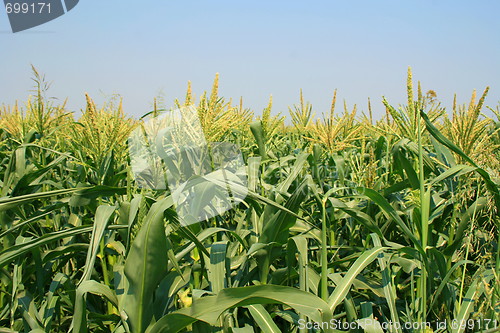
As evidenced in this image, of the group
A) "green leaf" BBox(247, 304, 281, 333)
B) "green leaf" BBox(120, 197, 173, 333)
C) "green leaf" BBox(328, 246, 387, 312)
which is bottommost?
"green leaf" BBox(247, 304, 281, 333)

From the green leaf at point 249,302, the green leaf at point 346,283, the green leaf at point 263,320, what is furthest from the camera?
the green leaf at point 263,320

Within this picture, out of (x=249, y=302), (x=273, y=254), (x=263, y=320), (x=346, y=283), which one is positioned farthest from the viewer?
(x=273, y=254)

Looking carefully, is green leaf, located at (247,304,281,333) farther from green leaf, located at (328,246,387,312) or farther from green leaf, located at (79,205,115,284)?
green leaf, located at (79,205,115,284)

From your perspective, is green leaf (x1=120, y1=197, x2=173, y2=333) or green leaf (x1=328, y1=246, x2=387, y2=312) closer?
green leaf (x1=120, y1=197, x2=173, y2=333)

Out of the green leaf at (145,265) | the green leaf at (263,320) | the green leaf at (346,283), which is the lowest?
the green leaf at (263,320)

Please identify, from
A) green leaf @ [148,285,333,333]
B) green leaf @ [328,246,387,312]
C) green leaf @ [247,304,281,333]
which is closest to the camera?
green leaf @ [148,285,333,333]

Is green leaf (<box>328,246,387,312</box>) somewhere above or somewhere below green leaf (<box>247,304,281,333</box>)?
above

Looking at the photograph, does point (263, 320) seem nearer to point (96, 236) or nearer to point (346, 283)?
point (346, 283)

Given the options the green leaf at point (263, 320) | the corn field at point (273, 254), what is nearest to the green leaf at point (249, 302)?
the corn field at point (273, 254)

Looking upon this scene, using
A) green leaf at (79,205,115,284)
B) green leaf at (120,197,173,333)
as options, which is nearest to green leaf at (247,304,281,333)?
green leaf at (120,197,173,333)

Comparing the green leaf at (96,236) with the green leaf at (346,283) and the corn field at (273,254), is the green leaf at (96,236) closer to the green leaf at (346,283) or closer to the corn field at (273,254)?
the corn field at (273,254)

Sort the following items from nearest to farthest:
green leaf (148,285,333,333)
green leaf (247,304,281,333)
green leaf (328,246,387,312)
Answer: green leaf (148,285,333,333), green leaf (328,246,387,312), green leaf (247,304,281,333)

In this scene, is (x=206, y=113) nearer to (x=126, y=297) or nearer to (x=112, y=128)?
(x=112, y=128)

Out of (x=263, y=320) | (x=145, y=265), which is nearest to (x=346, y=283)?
(x=263, y=320)
